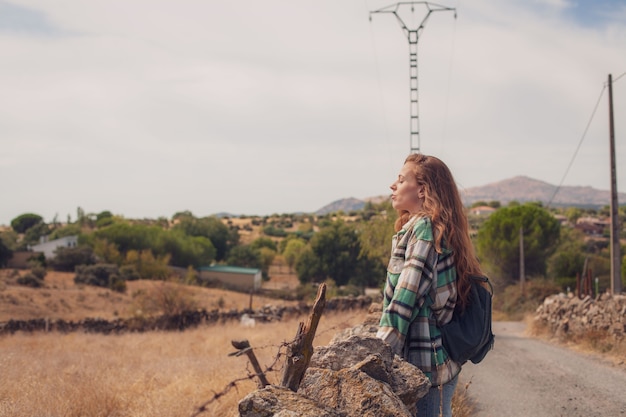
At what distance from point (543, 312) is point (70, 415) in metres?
16.8

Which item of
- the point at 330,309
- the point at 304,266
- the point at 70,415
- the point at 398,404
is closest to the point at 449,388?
the point at 398,404

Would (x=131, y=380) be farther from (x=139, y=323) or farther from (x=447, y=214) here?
(x=139, y=323)

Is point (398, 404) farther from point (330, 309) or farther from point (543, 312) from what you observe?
point (330, 309)

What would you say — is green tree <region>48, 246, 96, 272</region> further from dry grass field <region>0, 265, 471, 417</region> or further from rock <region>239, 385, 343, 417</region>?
rock <region>239, 385, 343, 417</region>

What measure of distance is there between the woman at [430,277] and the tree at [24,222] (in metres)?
118

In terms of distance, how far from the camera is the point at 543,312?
1997 centimetres

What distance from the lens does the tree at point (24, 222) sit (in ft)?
365

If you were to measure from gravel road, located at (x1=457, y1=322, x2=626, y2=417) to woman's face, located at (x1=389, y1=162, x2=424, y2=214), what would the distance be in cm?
352

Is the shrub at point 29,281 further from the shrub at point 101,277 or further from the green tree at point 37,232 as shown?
the green tree at point 37,232

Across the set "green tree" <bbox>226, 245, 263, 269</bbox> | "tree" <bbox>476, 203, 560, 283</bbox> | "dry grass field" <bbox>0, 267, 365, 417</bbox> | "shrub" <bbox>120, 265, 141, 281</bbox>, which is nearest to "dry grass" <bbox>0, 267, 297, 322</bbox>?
"shrub" <bbox>120, 265, 141, 281</bbox>

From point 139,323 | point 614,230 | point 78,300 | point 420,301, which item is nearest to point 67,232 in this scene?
point 78,300

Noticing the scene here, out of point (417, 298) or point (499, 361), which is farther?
point (499, 361)

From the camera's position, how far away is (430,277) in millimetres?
3389

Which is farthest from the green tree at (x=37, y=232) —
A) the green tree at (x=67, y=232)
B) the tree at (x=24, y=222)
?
the tree at (x=24, y=222)
